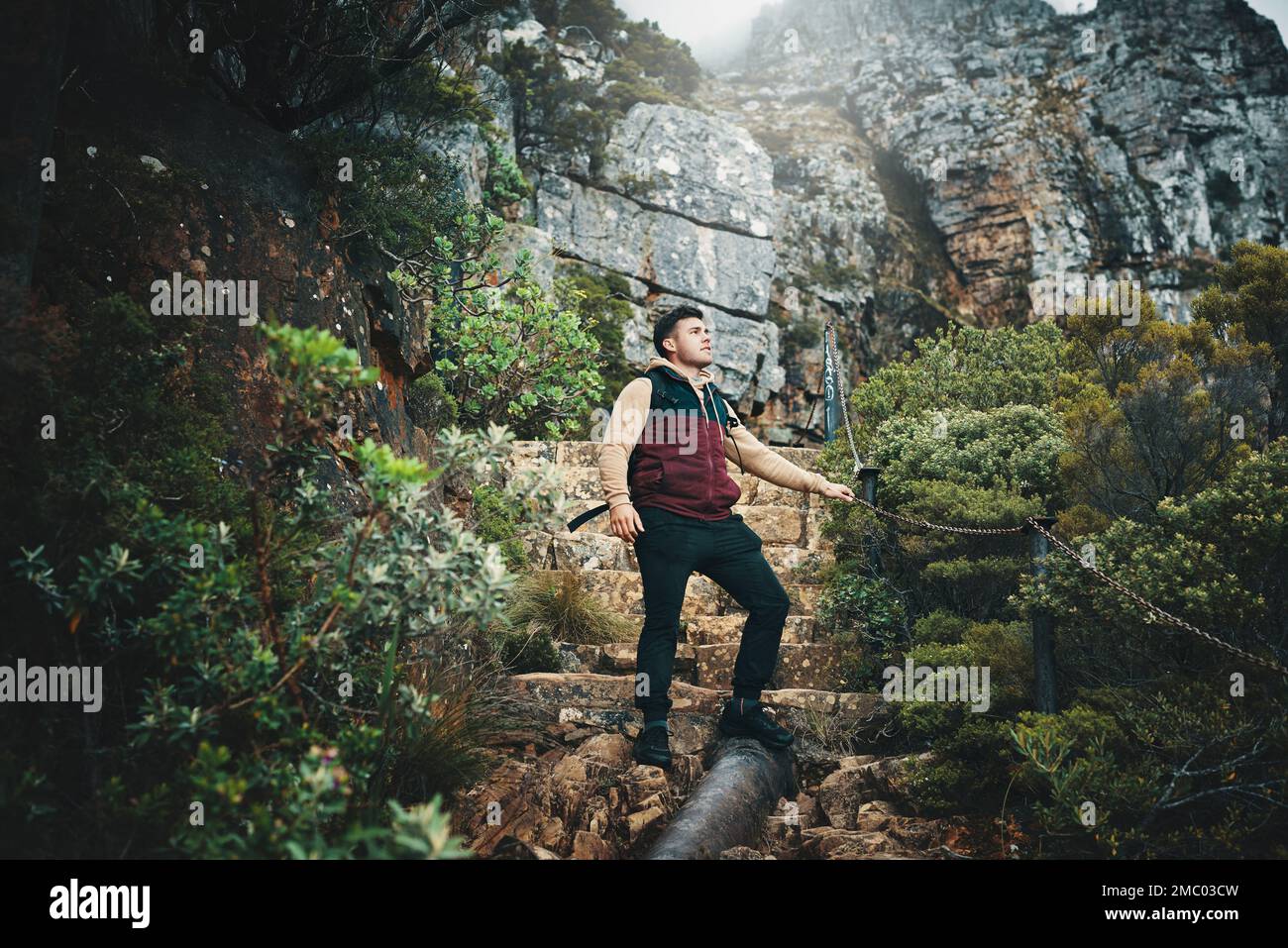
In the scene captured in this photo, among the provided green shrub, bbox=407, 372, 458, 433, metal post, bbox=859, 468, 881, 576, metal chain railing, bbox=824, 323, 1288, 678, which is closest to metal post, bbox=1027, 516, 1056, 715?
metal chain railing, bbox=824, 323, 1288, 678

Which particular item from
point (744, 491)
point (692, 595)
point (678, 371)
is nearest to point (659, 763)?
point (678, 371)

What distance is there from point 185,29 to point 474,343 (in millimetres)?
4706

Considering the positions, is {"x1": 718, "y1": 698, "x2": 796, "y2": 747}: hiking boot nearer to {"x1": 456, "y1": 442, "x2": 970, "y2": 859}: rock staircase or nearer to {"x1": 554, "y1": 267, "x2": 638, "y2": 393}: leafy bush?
{"x1": 456, "y1": 442, "x2": 970, "y2": 859}: rock staircase

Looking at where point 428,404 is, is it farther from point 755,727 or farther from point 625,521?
point 755,727

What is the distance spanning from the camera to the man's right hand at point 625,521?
3594 mm

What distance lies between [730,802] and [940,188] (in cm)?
2075

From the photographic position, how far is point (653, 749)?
372cm

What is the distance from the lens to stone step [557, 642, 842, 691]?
519 centimetres

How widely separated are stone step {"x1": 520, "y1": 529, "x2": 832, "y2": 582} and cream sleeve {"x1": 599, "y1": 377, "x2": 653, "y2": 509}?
334cm

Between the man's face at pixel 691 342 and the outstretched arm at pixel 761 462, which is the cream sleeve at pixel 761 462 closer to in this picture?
the outstretched arm at pixel 761 462

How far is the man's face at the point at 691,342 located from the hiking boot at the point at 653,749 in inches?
71.4
